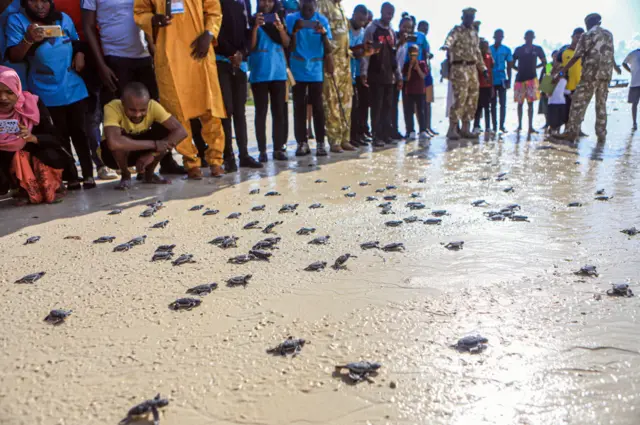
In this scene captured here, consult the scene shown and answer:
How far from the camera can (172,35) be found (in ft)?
13.7

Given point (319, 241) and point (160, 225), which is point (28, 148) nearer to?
point (160, 225)

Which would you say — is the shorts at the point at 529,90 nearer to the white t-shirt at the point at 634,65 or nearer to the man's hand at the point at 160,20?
the white t-shirt at the point at 634,65

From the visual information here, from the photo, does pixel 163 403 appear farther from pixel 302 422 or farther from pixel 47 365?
pixel 47 365

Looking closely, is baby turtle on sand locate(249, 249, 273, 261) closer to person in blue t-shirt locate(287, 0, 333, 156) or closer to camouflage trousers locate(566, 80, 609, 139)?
person in blue t-shirt locate(287, 0, 333, 156)

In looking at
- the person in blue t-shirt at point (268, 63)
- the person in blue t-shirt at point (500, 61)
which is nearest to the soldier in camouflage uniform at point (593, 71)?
the person in blue t-shirt at point (500, 61)

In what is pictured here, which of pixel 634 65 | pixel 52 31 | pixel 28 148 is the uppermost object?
pixel 52 31

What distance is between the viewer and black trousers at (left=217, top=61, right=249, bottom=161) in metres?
4.73

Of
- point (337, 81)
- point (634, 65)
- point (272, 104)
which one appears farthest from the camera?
point (634, 65)

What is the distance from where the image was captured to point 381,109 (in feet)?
23.3

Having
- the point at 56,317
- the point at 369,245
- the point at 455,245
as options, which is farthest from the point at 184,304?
the point at 455,245

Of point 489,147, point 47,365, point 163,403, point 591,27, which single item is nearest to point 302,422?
point 163,403

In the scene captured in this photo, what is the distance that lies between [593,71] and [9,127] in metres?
7.43

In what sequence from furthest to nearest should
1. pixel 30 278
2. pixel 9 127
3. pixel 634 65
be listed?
pixel 634 65, pixel 9 127, pixel 30 278

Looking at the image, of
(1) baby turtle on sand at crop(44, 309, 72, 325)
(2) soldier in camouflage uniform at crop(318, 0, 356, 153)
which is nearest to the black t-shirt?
(2) soldier in camouflage uniform at crop(318, 0, 356, 153)
